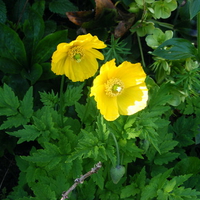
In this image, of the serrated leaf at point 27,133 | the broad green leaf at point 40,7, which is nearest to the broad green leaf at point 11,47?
the broad green leaf at point 40,7

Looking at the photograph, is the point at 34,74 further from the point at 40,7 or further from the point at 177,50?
the point at 177,50

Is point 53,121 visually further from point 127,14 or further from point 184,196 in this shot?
point 127,14

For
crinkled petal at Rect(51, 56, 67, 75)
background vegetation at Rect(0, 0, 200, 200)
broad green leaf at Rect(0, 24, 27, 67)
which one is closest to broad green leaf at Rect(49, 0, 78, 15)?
background vegetation at Rect(0, 0, 200, 200)

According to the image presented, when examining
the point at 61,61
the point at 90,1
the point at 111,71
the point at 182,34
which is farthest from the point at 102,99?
the point at 90,1

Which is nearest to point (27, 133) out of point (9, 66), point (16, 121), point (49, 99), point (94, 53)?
point (16, 121)

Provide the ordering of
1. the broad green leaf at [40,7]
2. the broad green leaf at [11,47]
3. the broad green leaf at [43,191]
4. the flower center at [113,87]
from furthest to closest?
the broad green leaf at [40,7]
the broad green leaf at [11,47]
the broad green leaf at [43,191]
the flower center at [113,87]

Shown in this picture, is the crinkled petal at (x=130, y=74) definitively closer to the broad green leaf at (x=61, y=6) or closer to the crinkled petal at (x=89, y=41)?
the crinkled petal at (x=89, y=41)
